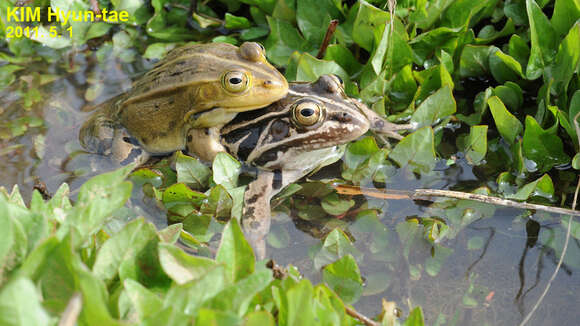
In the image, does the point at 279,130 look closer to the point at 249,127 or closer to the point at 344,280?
the point at 249,127

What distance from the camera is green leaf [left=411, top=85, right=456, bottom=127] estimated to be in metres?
3.39

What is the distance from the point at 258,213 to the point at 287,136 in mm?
523

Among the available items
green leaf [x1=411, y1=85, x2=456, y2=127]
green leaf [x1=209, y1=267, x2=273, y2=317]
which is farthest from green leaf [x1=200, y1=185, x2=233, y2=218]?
green leaf [x1=411, y1=85, x2=456, y2=127]

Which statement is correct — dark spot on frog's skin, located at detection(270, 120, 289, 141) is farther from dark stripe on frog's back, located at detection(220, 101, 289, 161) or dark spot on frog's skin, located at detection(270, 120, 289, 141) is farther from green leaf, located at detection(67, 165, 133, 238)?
green leaf, located at detection(67, 165, 133, 238)

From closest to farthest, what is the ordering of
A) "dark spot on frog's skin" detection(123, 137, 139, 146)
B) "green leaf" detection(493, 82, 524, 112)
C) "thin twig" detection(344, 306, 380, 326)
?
"thin twig" detection(344, 306, 380, 326) → "green leaf" detection(493, 82, 524, 112) → "dark spot on frog's skin" detection(123, 137, 139, 146)

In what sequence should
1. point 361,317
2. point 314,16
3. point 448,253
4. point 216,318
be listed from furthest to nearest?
1. point 314,16
2. point 448,253
3. point 361,317
4. point 216,318

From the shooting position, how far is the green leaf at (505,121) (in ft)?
10.5

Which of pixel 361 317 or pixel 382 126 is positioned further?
pixel 382 126

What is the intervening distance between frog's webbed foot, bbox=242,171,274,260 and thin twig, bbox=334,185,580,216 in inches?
18.0

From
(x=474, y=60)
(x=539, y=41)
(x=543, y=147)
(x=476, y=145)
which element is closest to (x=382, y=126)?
(x=476, y=145)

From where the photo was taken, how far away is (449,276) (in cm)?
281

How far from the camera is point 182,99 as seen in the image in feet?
11.3

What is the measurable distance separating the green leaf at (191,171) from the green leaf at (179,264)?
4.33 ft

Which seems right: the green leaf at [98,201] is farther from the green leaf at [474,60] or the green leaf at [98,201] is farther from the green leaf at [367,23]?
the green leaf at [474,60]
